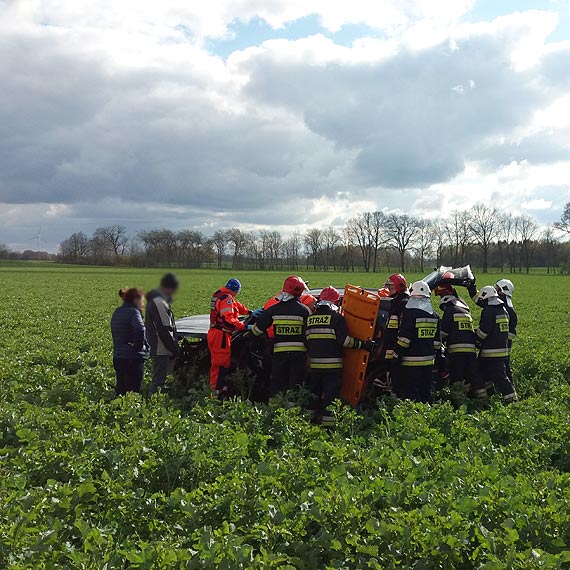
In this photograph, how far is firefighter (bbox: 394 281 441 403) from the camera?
7512mm

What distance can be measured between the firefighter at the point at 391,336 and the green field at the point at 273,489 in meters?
0.92

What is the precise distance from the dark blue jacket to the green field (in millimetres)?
1131

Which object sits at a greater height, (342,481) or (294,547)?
(342,481)

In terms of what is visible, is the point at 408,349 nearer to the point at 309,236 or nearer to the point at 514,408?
the point at 514,408

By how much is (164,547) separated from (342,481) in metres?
1.32

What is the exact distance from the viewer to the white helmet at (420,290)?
7.72 metres

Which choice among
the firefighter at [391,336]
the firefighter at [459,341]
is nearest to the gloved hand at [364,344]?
the firefighter at [391,336]

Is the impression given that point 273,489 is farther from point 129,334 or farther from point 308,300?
point 308,300

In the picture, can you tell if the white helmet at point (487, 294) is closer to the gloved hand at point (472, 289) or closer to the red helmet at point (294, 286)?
the gloved hand at point (472, 289)

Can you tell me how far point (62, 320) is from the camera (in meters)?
19.1

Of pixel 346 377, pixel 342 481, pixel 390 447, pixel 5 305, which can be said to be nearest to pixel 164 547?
pixel 342 481

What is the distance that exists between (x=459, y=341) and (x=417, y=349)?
39.8 inches

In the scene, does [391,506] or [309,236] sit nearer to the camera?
[391,506]

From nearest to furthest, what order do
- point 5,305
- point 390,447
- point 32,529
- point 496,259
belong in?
point 32,529 < point 390,447 < point 5,305 < point 496,259
